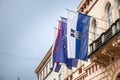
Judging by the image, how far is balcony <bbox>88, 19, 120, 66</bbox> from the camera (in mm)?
22609

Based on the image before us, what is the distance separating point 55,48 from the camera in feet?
96.2

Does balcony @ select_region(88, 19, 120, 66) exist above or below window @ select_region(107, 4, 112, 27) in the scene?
below

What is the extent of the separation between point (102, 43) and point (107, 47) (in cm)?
75

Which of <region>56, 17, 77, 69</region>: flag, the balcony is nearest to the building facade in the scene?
the balcony

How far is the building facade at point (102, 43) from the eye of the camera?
23.5 m

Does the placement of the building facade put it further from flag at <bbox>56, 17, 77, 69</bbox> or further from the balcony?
flag at <bbox>56, 17, 77, 69</bbox>

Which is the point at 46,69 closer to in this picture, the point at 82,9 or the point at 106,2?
the point at 82,9

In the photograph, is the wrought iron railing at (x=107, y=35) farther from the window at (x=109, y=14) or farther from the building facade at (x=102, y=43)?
the window at (x=109, y=14)

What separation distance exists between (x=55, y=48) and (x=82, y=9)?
6542 millimetres

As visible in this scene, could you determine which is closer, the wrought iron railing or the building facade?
the wrought iron railing

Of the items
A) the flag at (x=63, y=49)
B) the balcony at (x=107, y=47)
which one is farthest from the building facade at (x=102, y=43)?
the flag at (x=63, y=49)

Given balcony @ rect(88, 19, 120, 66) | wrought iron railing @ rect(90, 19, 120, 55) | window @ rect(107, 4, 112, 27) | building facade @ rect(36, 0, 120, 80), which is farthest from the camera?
window @ rect(107, 4, 112, 27)

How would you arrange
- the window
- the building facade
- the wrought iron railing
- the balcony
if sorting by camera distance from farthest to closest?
the window, the building facade, the wrought iron railing, the balcony

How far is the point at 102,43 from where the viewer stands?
2425 centimetres
